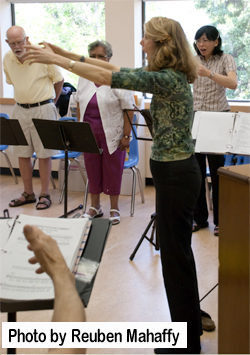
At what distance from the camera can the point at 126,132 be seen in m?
3.60

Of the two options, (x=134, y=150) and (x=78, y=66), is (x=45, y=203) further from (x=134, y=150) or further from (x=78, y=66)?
(x=78, y=66)

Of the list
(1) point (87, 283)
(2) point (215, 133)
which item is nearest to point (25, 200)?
(2) point (215, 133)

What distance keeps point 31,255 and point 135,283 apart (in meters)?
1.62

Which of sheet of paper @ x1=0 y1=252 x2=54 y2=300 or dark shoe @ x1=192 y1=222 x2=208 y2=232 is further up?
sheet of paper @ x1=0 y1=252 x2=54 y2=300

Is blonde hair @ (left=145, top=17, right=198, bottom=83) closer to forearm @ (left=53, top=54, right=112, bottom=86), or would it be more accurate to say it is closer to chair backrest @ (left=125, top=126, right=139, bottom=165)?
forearm @ (left=53, top=54, right=112, bottom=86)

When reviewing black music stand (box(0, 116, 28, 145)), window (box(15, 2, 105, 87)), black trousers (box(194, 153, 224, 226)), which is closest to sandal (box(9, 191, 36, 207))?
black music stand (box(0, 116, 28, 145))

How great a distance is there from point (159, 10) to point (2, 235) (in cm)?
410

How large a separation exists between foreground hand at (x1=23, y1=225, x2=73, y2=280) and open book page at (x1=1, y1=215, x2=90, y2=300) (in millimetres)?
61

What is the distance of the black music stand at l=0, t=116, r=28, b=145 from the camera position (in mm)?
3324

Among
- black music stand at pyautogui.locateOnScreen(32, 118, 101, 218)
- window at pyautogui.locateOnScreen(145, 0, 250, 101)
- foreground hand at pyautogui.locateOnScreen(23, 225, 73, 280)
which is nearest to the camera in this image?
foreground hand at pyautogui.locateOnScreen(23, 225, 73, 280)

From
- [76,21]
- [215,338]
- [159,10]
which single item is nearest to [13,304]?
[215,338]

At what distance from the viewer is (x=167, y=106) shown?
5.60ft

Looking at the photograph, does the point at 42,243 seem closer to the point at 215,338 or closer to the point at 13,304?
the point at 13,304

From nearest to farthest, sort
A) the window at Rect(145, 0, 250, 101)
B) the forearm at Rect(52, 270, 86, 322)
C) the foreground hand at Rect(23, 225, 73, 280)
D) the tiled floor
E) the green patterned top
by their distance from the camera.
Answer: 1. the forearm at Rect(52, 270, 86, 322)
2. the foreground hand at Rect(23, 225, 73, 280)
3. the green patterned top
4. the tiled floor
5. the window at Rect(145, 0, 250, 101)
